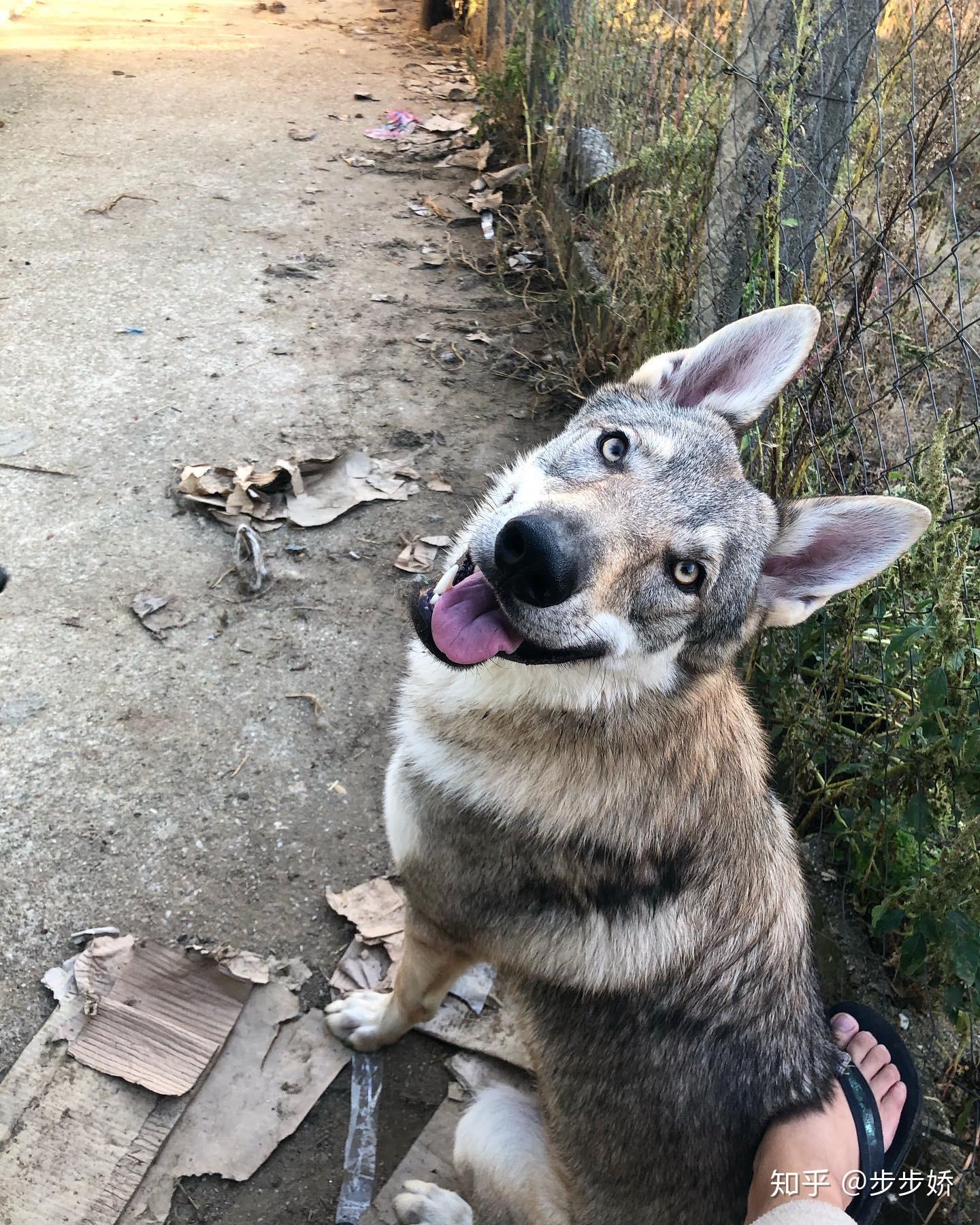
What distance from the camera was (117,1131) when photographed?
2.36 metres

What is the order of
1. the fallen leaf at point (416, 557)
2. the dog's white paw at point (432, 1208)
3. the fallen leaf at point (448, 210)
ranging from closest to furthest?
the dog's white paw at point (432, 1208) < the fallen leaf at point (416, 557) < the fallen leaf at point (448, 210)

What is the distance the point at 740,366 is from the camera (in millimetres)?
2285

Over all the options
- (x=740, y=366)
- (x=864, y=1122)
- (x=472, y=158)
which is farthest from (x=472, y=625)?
(x=472, y=158)

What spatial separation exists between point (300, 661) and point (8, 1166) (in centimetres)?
185

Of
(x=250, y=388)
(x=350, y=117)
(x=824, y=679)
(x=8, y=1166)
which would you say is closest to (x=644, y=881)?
(x=824, y=679)

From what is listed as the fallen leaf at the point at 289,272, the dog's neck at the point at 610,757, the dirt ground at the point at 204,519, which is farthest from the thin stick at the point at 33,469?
the dog's neck at the point at 610,757

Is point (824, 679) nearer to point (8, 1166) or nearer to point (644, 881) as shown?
point (644, 881)

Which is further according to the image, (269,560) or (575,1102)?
(269,560)

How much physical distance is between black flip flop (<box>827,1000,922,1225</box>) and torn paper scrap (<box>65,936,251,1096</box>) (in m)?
1.73

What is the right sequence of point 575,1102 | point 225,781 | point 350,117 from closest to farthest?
1. point 575,1102
2. point 225,781
3. point 350,117

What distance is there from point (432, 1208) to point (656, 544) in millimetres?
1834

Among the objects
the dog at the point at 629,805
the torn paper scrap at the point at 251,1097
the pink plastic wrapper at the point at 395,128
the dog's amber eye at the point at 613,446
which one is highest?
the pink plastic wrapper at the point at 395,128

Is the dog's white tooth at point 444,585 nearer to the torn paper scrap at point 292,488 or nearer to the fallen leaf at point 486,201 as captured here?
the torn paper scrap at point 292,488

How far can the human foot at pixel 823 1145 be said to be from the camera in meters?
1.73
